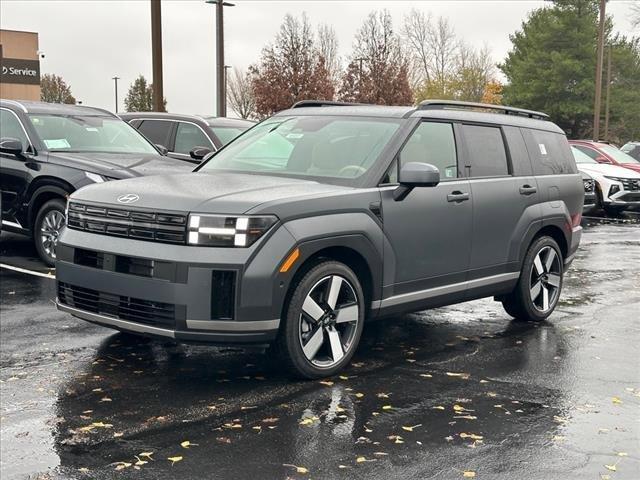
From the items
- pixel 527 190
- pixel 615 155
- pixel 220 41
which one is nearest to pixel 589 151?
pixel 615 155

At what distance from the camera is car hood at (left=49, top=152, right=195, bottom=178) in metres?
9.38

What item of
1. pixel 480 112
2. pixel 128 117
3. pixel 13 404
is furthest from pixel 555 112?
pixel 13 404

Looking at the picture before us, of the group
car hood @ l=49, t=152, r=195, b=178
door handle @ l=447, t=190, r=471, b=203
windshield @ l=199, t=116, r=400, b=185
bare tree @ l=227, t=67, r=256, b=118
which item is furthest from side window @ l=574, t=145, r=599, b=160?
bare tree @ l=227, t=67, r=256, b=118

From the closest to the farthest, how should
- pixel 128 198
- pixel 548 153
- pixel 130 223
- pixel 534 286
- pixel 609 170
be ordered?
1. pixel 130 223
2. pixel 128 198
3. pixel 534 286
4. pixel 548 153
5. pixel 609 170

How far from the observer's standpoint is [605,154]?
2061cm

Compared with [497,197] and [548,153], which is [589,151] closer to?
[548,153]

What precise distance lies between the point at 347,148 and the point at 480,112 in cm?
163

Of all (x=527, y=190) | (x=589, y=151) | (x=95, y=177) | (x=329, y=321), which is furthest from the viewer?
(x=589, y=151)

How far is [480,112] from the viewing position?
23.9 ft

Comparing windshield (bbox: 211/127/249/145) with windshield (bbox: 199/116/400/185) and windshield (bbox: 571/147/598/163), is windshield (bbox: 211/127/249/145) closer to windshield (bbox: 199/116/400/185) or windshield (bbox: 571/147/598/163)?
windshield (bbox: 199/116/400/185)

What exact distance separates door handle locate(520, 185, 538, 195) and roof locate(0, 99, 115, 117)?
6231 mm

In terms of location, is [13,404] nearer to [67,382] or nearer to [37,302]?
[67,382]

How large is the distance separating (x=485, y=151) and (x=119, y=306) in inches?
132

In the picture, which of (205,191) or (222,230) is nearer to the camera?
(222,230)
